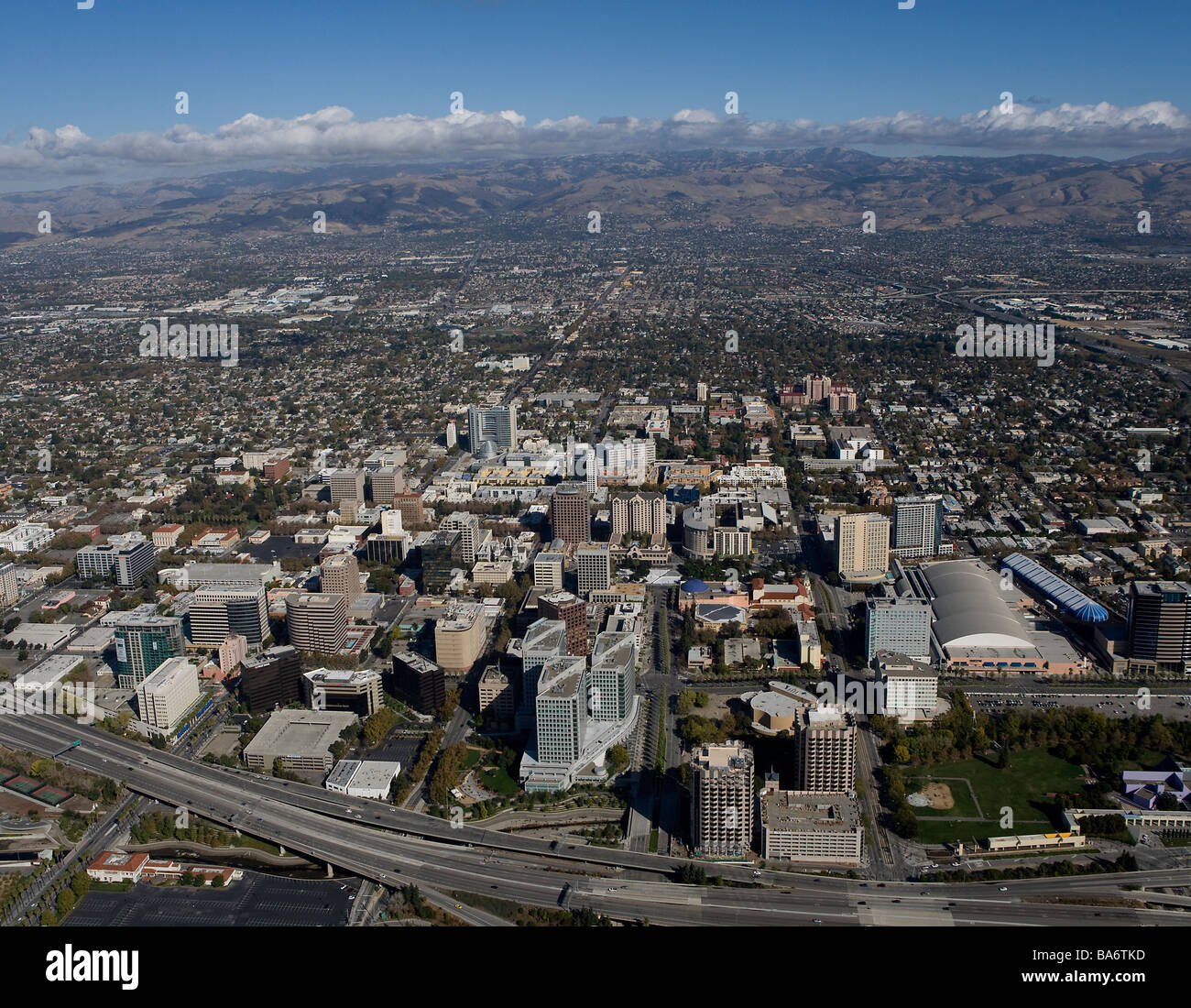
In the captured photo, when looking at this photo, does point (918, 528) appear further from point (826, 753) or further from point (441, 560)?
point (826, 753)

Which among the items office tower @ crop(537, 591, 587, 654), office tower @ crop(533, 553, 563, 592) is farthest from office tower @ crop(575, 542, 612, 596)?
office tower @ crop(537, 591, 587, 654)

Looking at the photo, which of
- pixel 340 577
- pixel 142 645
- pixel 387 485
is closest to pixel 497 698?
pixel 340 577

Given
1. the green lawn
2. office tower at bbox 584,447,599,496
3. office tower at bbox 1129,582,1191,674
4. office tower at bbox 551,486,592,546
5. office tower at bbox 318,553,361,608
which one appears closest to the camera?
the green lawn

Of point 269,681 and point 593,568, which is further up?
point 593,568

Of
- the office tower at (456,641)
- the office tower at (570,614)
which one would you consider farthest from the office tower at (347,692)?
the office tower at (570,614)

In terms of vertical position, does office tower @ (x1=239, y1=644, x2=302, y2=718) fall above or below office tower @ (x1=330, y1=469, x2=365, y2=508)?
below

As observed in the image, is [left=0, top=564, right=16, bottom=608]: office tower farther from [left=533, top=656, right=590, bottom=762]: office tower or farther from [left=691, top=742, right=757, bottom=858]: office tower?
[left=691, top=742, right=757, bottom=858]: office tower

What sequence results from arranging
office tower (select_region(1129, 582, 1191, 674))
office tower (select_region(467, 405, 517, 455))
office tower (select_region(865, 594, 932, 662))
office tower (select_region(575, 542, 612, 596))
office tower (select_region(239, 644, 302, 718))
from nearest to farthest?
1. office tower (select_region(239, 644, 302, 718))
2. office tower (select_region(1129, 582, 1191, 674))
3. office tower (select_region(865, 594, 932, 662))
4. office tower (select_region(575, 542, 612, 596))
5. office tower (select_region(467, 405, 517, 455))
